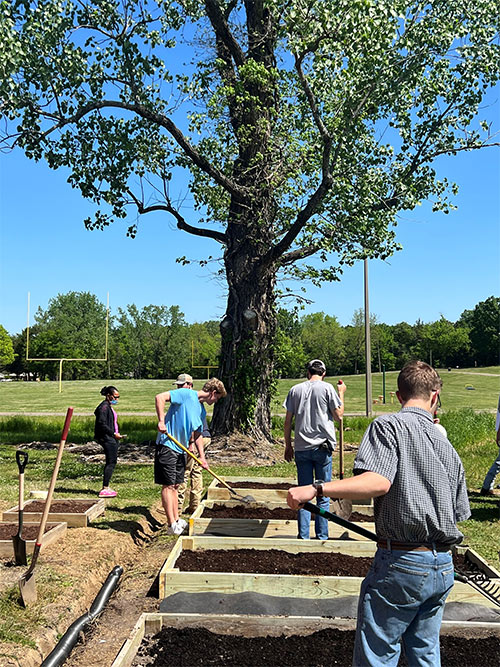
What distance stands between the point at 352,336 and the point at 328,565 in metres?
68.9

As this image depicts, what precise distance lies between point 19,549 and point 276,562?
7.68ft

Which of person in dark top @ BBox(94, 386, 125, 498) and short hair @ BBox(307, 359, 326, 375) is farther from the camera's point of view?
person in dark top @ BBox(94, 386, 125, 498)

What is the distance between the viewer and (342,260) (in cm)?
1652

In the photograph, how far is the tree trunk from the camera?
15.5 m

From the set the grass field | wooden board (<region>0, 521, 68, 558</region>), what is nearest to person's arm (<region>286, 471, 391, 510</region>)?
wooden board (<region>0, 521, 68, 558</region>)

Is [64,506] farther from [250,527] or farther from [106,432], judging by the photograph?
[250,527]

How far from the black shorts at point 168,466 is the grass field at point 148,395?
2960cm

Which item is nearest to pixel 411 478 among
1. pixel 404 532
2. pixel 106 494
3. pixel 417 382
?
pixel 404 532

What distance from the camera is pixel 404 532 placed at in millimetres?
2930

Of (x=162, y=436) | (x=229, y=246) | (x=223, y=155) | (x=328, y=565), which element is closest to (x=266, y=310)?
(x=229, y=246)

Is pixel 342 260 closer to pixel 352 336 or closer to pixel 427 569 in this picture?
pixel 427 569

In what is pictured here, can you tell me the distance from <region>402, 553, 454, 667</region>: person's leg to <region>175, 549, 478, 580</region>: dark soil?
8.37 ft

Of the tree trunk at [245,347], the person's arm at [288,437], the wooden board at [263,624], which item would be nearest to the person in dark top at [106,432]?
the person's arm at [288,437]

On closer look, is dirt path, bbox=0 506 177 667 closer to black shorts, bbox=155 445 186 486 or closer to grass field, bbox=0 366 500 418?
black shorts, bbox=155 445 186 486
